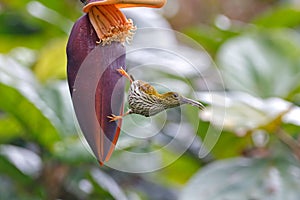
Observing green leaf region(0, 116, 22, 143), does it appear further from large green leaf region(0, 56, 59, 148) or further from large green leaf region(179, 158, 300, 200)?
large green leaf region(179, 158, 300, 200)

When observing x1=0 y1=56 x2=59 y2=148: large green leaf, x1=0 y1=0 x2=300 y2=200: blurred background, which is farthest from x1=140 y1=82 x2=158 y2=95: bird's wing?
x1=0 y1=56 x2=59 y2=148: large green leaf

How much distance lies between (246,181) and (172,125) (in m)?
0.18

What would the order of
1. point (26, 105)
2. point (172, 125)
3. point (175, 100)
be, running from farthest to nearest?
point (172, 125)
point (26, 105)
point (175, 100)

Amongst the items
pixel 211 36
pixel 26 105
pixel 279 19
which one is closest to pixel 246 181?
pixel 26 105

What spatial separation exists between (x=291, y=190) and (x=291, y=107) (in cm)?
11

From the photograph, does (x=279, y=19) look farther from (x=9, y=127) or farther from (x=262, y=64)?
(x=9, y=127)

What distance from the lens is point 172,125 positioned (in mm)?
994

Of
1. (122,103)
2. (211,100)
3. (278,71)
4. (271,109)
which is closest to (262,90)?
(278,71)

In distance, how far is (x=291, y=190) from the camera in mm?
833

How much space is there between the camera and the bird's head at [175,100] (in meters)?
0.39

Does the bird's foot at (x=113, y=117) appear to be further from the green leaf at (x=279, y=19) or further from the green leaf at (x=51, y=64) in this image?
the green leaf at (x=279, y=19)

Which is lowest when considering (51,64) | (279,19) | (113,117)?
(279,19)

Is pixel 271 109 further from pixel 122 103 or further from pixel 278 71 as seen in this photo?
pixel 122 103

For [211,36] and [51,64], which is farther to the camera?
[211,36]
